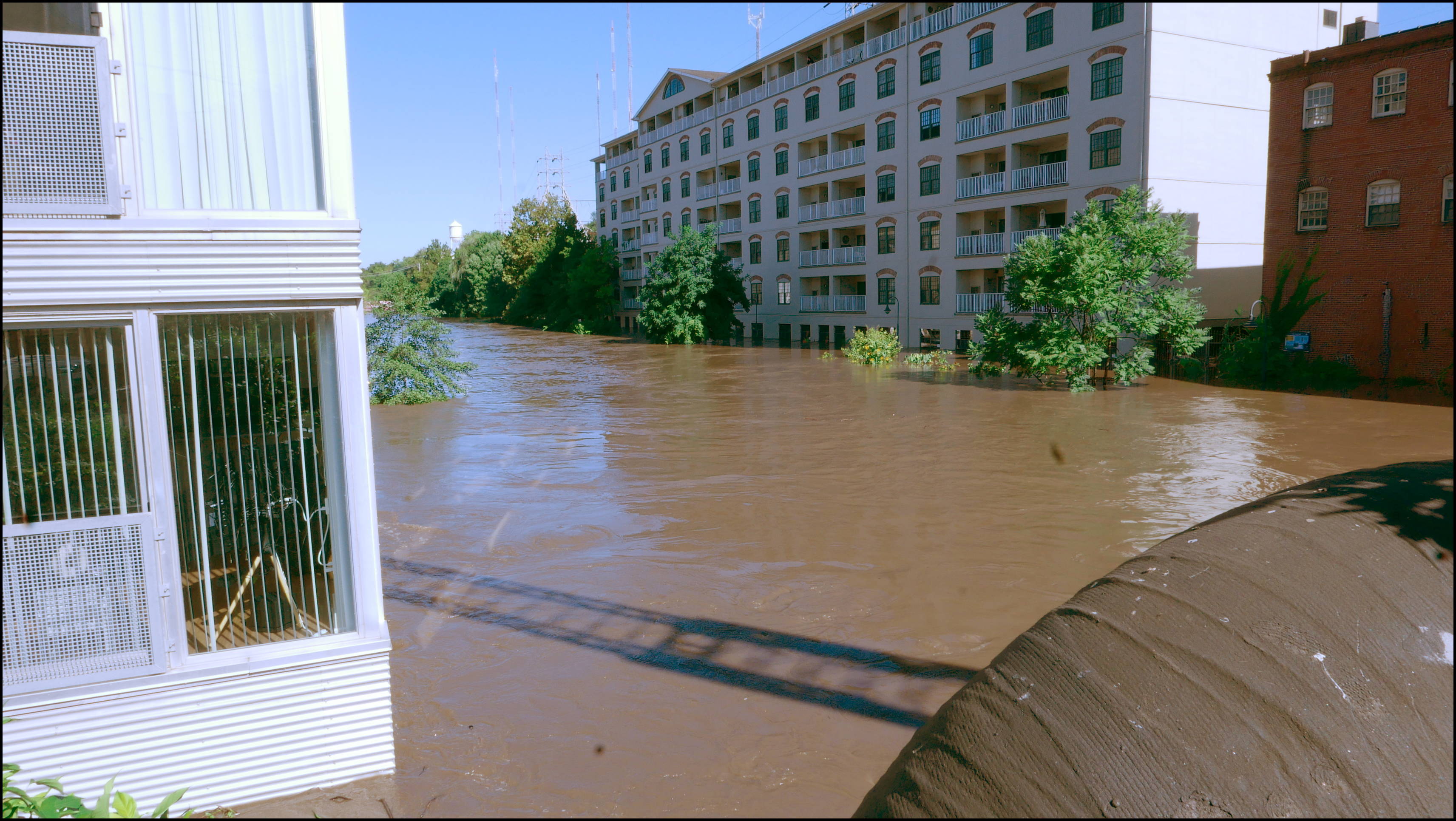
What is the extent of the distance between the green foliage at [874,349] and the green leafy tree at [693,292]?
15672mm

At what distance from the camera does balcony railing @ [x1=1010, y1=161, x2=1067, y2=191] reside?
→ 121 feet

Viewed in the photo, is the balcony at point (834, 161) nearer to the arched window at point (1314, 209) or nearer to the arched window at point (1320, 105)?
the arched window at point (1320, 105)

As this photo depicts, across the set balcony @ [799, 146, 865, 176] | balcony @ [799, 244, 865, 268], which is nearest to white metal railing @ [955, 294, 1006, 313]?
balcony @ [799, 244, 865, 268]

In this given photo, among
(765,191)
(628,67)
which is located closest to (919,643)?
(765,191)

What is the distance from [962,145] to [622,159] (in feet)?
136

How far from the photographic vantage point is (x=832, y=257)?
51.1 metres

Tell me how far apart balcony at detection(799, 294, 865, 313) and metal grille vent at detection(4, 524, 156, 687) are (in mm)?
45150

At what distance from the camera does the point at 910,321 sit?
149 feet

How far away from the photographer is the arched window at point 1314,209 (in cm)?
2827

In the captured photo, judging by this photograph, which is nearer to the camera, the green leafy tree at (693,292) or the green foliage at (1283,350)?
the green foliage at (1283,350)

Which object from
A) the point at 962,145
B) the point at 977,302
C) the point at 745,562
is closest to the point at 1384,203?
the point at 977,302

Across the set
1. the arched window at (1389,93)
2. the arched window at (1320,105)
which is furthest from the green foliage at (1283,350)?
the arched window at (1389,93)

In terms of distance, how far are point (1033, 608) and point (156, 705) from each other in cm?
790

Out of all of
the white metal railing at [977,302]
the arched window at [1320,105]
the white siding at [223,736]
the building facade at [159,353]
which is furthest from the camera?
the white metal railing at [977,302]
